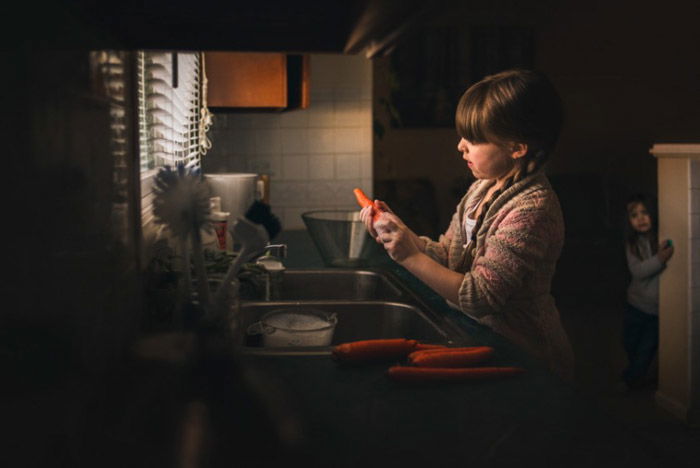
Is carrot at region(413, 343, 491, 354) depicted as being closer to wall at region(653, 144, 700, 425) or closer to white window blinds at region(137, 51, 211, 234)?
white window blinds at region(137, 51, 211, 234)

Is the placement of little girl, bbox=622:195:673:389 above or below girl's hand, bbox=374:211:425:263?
below

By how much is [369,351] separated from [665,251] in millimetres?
2357

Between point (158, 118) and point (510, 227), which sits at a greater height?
point (158, 118)

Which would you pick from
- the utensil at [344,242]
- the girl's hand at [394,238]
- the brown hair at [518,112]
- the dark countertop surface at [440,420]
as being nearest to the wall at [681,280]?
the utensil at [344,242]

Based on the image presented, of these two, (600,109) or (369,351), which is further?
(600,109)

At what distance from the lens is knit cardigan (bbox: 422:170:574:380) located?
1.28 meters

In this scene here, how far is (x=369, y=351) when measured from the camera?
923mm

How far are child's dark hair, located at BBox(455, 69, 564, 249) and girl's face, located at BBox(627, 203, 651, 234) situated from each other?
2.01 metres

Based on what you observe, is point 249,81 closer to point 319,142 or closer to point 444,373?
point 444,373

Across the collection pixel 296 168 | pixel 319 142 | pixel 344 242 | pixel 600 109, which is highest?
pixel 600 109

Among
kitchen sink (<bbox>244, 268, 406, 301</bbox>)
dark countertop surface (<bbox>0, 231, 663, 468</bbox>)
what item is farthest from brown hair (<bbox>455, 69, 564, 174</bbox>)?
dark countertop surface (<bbox>0, 231, 663, 468</bbox>)

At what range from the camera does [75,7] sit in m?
0.82

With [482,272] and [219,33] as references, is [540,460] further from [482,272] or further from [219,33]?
[219,33]

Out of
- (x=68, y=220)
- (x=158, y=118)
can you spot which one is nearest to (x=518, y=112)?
(x=158, y=118)
